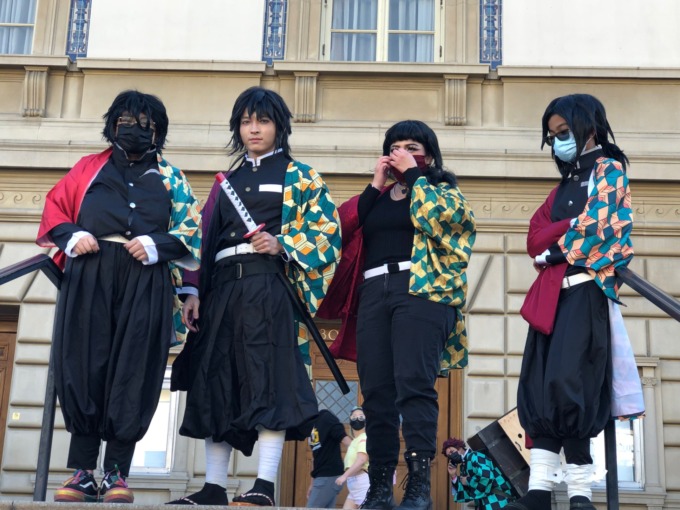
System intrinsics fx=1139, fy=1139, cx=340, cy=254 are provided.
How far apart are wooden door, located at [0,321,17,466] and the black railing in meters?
7.45

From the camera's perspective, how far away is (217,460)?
5609mm

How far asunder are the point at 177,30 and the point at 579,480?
9355 millimetres

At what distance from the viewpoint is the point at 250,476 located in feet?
39.1

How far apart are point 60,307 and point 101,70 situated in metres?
8.12

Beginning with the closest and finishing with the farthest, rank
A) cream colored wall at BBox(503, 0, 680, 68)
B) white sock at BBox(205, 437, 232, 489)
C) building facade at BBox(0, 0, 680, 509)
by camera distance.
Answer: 1. white sock at BBox(205, 437, 232, 489)
2. building facade at BBox(0, 0, 680, 509)
3. cream colored wall at BBox(503, 0, 680, 68)

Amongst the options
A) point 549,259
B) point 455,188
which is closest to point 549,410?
point 549,259

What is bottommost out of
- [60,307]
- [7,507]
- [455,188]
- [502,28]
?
[7,507]

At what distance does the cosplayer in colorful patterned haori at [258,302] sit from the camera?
5.46 m

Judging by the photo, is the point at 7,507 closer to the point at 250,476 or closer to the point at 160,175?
the point at 160,175

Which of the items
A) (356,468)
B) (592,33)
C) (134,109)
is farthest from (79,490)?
(592,33)

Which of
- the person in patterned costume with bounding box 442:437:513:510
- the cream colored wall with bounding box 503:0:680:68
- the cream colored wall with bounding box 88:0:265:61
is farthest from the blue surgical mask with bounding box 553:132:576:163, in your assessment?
the cream colored wall with bounding box 88:0:265:61

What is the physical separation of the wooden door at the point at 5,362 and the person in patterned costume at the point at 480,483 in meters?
5.29

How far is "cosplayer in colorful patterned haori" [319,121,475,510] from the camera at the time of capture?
17.9 feet

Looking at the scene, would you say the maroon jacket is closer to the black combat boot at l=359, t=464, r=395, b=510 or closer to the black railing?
the black railing
